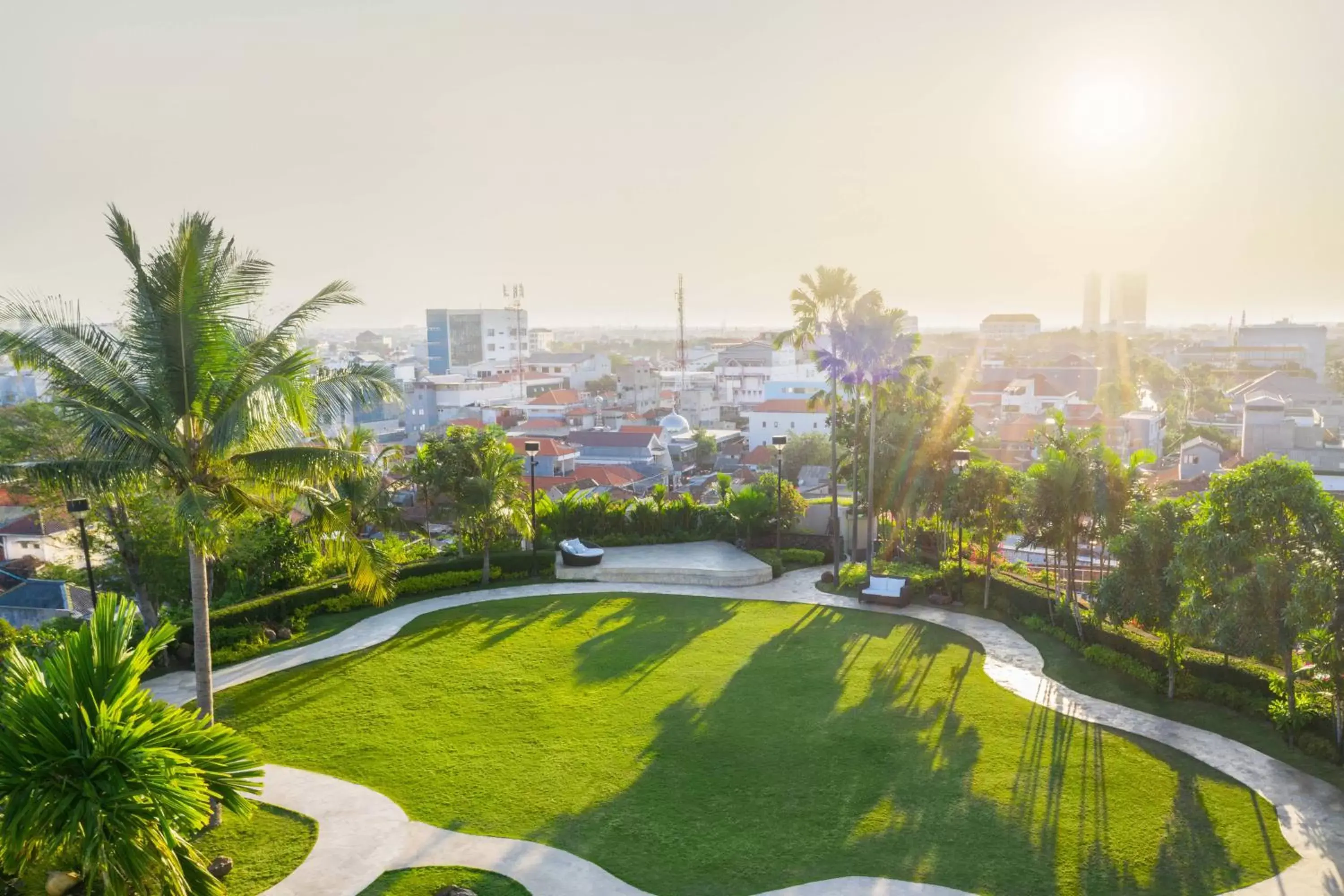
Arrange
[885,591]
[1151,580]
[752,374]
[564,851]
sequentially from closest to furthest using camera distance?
[564,851], [1151,580], [885,591], [752,374]

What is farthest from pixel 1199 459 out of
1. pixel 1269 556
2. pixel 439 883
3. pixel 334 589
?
pixel 439 883

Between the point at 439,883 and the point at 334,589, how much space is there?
13001 mm

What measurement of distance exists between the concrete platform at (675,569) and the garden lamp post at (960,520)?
520 cm

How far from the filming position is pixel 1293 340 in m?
137

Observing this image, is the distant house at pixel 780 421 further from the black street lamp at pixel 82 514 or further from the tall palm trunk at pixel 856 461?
the black street lamp at pixel 82 514

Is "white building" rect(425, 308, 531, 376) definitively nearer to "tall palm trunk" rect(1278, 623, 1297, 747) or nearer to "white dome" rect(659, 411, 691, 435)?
"white dome" rect(659, 411, 691, 435)

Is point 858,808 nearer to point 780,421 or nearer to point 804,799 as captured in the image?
point 804,799

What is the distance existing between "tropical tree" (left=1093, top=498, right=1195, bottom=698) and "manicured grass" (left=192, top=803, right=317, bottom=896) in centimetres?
1349

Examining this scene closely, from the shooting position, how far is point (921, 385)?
26.7 m

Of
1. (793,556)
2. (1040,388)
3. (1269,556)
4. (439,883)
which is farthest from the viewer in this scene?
(1040,388)

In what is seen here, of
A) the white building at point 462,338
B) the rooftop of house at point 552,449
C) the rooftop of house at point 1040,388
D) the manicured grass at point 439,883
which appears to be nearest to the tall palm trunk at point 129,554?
the manicured grass at point 439,883

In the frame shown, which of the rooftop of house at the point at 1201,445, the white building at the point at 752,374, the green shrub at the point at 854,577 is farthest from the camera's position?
the white building at the point at 752,374

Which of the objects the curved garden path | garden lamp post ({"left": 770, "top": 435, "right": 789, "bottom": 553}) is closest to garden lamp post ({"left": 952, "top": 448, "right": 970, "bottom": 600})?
garden lamp post ({"left": 770, "top": 435, "right": 789, "bottom": 553})

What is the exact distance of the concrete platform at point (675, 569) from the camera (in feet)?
78.4
